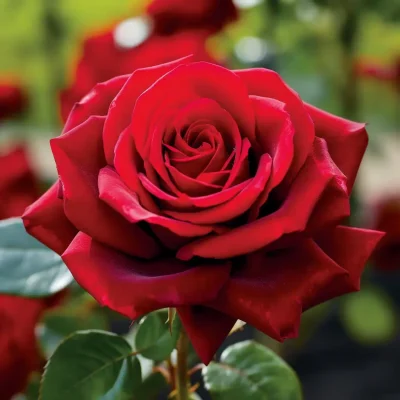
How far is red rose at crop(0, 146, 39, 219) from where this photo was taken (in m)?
0.67

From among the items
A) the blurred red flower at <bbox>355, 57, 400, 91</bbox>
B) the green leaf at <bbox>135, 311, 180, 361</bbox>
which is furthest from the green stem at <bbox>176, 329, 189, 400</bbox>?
the blurred red flower at <bbox>355, 57, 400, 91</bbox>

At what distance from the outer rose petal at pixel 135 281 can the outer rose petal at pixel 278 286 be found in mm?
11

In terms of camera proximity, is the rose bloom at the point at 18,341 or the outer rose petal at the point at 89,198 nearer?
the outer rose petal at the point at 89,198

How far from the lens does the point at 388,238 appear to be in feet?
3.10

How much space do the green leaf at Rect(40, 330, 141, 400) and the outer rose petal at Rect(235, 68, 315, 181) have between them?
0.15m

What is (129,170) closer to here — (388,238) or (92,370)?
(92,370)

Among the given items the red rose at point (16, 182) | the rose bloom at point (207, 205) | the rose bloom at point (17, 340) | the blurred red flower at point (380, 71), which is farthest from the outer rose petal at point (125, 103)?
the blurred red flower at point (380, 71)

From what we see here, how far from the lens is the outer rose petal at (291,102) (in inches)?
12.0

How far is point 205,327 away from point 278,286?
1.5 inches

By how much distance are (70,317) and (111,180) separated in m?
0.28

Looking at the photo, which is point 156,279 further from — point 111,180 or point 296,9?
point 296,9

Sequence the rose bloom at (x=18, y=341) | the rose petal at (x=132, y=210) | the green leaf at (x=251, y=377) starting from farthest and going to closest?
the rose bloom at (x=18, y=341) < the green leaf at (x=251, y=377) < the rose petal at (x=132, y=210)

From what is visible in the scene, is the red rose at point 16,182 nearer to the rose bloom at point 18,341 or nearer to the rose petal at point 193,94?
the rose bloom at point 18,341

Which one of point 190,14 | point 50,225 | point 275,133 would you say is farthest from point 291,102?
point 190,14
